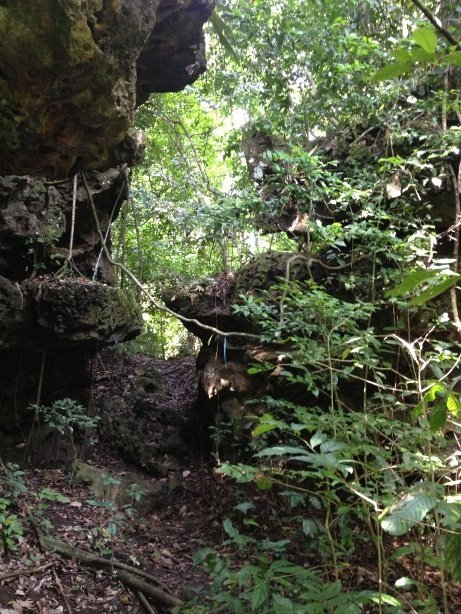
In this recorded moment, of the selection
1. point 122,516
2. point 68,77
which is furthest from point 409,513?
point 122,516

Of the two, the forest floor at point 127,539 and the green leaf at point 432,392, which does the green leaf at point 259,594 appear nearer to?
the forest floor at point 127,539

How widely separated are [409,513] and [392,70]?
124 cm

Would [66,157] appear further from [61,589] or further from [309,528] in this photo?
[61,589]

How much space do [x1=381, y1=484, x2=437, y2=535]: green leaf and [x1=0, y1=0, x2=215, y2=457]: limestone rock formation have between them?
2.90 meters

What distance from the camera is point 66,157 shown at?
3.62 metres

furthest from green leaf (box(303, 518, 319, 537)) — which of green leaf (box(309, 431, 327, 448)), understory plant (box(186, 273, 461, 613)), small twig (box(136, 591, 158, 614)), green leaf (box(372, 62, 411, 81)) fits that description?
green leaf (box(372, 62, 411, 81))

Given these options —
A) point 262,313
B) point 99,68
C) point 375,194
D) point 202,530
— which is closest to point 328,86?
point 375,194

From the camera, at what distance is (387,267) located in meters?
5.60

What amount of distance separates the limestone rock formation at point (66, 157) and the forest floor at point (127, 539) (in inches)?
54.7

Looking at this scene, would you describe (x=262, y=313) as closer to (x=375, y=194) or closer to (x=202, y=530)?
(x=375, y=194)

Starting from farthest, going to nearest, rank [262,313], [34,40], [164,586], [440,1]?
[440,1] → [262,313] → [164,586] → [34,40]

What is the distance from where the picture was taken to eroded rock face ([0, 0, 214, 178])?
2.60 meters

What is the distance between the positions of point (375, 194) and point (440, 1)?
2.80 m

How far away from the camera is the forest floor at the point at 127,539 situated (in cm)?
360
